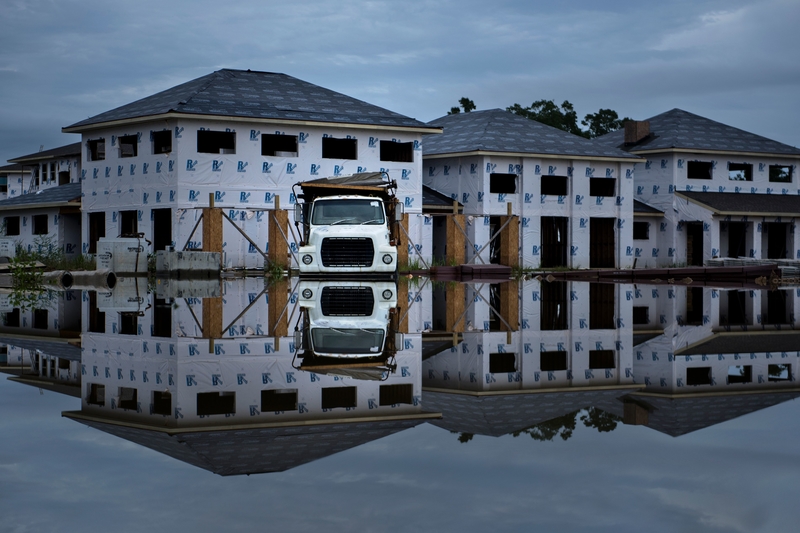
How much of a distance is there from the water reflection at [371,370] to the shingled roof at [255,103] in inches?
892

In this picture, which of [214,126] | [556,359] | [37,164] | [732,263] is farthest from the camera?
[37,164]

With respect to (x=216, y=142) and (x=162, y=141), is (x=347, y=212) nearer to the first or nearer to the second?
(x=162, y=141)

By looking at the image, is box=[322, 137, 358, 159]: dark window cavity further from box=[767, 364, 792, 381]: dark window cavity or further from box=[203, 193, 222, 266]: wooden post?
box=[767, 364, 792, 381]: dark window cavity

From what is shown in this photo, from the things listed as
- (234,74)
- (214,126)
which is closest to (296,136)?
(214,126)

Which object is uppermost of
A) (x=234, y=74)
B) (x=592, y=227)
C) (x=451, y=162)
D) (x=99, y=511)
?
(x=234, y=74)

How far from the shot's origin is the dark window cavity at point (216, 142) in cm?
4238

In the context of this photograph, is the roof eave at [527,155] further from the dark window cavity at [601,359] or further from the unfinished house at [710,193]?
the dark window cavity at [601,359]

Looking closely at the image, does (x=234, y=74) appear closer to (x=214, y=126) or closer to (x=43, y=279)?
(x=214, y=126)

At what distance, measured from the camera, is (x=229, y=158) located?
39.3 meters

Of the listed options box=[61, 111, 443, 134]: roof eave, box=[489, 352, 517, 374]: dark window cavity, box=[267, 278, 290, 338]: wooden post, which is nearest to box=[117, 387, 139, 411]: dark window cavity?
box=[489, 352, 517, 374]: dark window cavity

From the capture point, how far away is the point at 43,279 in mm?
31562

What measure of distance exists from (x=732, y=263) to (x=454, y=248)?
1284 cm

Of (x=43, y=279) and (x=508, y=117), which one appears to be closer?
(x=43, y=279)

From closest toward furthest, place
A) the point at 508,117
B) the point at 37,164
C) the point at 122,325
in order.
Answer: the point at 122,325, the point at 508,117, the point at 37,164
